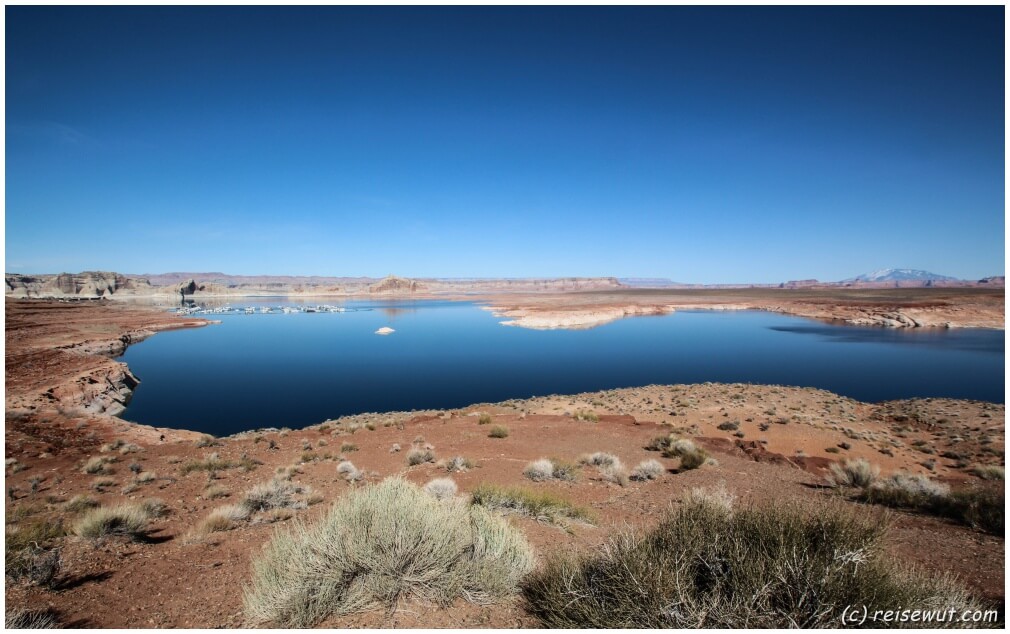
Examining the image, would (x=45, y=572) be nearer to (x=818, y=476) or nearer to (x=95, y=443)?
(x=95, y=443)

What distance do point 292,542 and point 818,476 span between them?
8.57m

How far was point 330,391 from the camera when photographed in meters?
22.1

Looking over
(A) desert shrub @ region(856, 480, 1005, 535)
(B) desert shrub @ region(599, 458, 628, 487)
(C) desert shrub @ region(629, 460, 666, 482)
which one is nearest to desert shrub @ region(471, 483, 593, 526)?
(B) desert shrub @ region(599, 458, 628, 487)

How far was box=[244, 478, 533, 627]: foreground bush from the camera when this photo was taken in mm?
3213

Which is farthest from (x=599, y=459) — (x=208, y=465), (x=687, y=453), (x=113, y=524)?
→ (x=208, y=465)

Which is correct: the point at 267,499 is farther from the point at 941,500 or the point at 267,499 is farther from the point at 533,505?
the point at 941,500

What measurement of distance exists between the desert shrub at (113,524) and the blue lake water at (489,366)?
1174 cm

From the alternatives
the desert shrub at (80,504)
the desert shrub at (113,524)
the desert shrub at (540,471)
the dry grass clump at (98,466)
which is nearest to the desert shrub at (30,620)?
the desert shrub at (113,524)

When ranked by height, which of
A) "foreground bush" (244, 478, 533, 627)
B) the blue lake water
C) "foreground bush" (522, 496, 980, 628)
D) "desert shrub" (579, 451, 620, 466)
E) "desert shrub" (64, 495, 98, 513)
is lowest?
the blue lake water

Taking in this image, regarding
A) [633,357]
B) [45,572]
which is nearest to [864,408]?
[633,357]

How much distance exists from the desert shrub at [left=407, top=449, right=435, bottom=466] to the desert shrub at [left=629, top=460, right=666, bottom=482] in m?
3.98

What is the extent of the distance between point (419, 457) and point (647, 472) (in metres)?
4.41

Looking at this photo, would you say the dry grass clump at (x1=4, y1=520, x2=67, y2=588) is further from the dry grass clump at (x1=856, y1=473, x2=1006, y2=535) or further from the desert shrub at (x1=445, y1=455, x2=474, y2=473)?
the dry grass clump at (x1=856, y1=473, x2=1006, y2=535)

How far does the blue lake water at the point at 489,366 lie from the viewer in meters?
20.1
